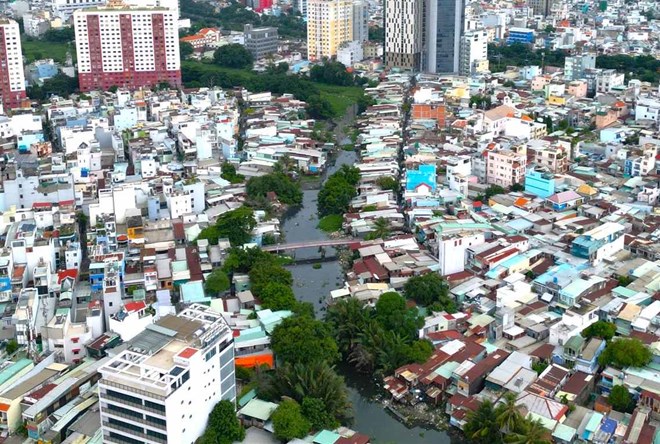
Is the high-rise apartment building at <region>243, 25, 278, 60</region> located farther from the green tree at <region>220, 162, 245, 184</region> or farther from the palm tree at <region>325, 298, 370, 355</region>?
the palm tree at <region>325, 298, 370, 355</region>

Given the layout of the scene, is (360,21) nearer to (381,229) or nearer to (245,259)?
(381,229)

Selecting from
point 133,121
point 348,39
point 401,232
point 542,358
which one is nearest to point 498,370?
point 542,358

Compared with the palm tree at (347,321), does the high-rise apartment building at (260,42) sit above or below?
above

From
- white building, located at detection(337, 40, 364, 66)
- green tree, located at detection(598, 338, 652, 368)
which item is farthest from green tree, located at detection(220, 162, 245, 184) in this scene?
white building, located at detection(337, 40, 364, 66)

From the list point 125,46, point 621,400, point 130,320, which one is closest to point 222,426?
point 130,320

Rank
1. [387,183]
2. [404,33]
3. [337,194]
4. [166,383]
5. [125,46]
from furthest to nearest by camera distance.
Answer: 1. [404,33]
2. [125,46]
3. [387,183]
4. [337,194]
5. [166,383]

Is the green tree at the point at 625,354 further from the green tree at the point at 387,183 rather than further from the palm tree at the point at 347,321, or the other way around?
the green tree at the point at 387,183

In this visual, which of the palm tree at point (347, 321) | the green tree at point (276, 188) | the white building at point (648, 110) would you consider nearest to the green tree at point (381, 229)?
the green tree at point (276, 188)
